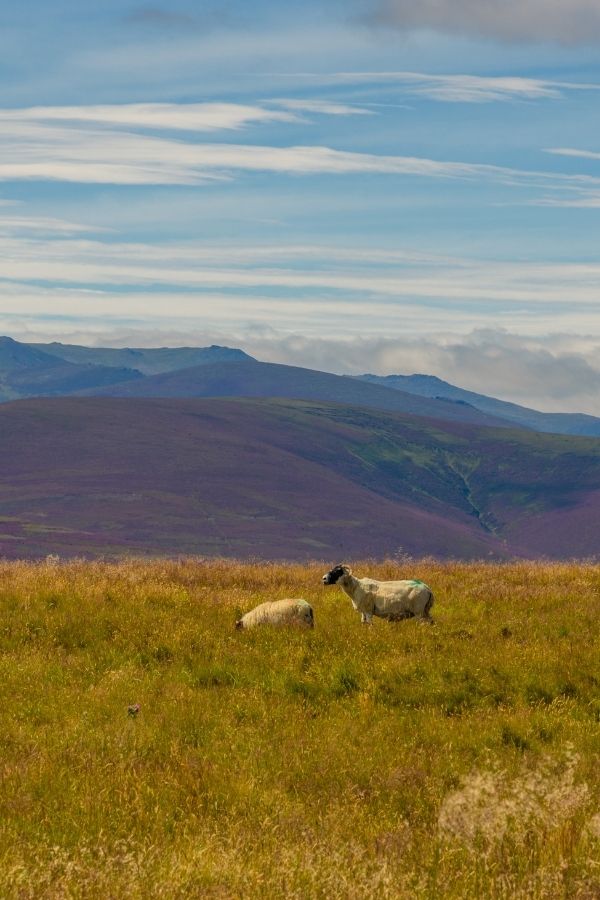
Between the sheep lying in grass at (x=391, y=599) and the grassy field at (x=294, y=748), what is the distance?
13.8 inches

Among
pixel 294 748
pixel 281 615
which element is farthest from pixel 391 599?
pixel 294 748

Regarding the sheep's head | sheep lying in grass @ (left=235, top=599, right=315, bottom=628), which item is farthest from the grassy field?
the sheep's head

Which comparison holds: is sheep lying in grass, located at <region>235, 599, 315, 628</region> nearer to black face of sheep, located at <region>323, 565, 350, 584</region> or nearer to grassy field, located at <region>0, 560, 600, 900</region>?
grassy field, located at <region>0, 560, 600, 900</region>

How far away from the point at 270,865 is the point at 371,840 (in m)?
1.26

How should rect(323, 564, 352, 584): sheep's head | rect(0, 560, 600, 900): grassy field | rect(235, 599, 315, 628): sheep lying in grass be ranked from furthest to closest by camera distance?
rect(323, 564, 352, 584): sheep's head → rect(235, 599, 315, 628): sheep lying in grass → rect(0, 560, 600, 900): grassy field

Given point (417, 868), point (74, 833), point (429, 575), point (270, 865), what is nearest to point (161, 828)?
point (74, 833)

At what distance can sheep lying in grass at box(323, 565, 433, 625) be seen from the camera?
1703 cm

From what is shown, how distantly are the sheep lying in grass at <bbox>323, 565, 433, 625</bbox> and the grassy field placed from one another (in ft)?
1.15

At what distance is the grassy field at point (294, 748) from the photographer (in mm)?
7652

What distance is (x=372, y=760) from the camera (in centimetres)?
1073

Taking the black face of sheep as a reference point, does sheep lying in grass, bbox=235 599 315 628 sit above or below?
below

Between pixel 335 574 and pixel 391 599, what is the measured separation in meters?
1.36

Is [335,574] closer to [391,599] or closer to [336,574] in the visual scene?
[336,574]

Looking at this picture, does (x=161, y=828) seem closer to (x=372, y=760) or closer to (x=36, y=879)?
(x=36, y=879)
